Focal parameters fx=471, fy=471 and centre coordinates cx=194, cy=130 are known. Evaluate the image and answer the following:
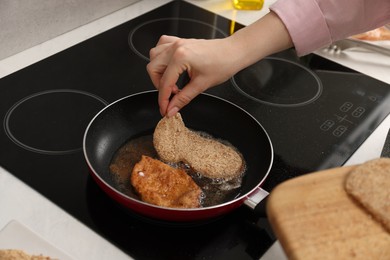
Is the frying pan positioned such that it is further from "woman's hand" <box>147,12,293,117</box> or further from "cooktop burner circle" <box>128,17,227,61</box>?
"cooktop burner circle" <box>128,17,227,61</box>

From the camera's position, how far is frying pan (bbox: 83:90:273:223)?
2.63 feet

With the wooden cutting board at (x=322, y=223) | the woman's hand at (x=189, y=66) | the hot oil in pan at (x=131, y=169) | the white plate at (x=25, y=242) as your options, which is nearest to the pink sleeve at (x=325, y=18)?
the woman's hand at (x=189, y=66)

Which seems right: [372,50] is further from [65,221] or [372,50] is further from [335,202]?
[65,221]

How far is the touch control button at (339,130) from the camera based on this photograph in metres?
0.96

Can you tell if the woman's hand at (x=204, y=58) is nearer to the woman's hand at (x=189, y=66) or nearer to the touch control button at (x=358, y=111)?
the woman's hand at (x=189, y=66)

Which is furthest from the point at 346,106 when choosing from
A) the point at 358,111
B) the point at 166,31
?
the point at 166,31

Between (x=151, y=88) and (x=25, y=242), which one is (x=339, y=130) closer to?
(x=151, y=88)

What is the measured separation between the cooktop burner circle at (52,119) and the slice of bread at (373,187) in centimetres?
48

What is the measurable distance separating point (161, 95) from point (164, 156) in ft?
0.36

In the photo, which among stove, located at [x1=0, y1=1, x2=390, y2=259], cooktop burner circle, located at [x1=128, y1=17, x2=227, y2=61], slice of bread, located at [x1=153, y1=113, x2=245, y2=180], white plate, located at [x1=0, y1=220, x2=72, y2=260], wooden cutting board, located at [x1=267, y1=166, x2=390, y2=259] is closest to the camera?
wooden cutting board, located at [x1=267, y1=166, x2=390, y2=259]

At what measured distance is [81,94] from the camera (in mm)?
968

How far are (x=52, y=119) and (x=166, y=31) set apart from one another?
455mm

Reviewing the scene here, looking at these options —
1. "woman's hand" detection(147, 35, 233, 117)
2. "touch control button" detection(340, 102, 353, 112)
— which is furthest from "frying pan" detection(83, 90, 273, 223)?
"touch control button" detection(340, 102, 353, 112)

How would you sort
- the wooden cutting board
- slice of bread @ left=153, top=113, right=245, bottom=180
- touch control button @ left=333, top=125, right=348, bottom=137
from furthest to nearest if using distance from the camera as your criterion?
1. touch control button @ left=333, top=125, right=348, bottom=137
2. slice of bread @ left=153, top=113, right=245, bottom=180
3. the wooden cutting board
